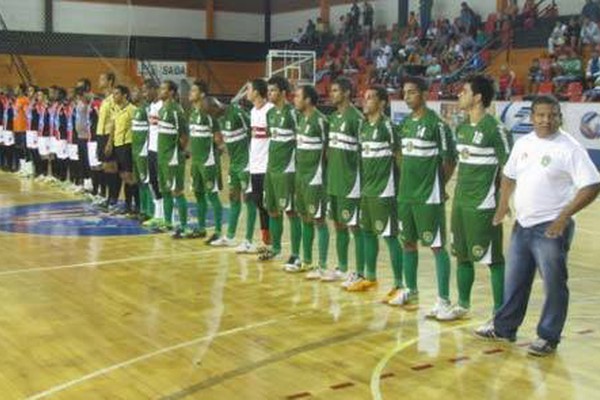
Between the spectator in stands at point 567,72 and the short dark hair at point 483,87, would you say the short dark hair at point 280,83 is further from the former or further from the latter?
the spectator in stands at point 567,72

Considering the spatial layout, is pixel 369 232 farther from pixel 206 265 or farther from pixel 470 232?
pixel 206 265

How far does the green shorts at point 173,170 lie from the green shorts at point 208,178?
0.41m

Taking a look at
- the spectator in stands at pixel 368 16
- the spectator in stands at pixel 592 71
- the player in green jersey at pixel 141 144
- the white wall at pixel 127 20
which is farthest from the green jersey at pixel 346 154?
the white wall at pixel 127 20

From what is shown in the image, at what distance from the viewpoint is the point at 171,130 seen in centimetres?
989

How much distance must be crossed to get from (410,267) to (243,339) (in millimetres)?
1635

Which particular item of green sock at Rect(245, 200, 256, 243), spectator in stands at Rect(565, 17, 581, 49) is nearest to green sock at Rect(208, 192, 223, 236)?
green sock at Rect(245, 200, 256, 243)

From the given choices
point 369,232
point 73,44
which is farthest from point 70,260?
point 73,44

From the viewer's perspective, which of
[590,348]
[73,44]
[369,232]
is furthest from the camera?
[73,44]

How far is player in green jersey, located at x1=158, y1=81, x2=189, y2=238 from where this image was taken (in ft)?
32.4

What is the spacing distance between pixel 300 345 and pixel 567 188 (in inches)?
78.6

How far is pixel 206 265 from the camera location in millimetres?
8445

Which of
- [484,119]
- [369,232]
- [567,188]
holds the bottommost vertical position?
[369,232]

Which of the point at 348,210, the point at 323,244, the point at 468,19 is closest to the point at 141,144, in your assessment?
the point at 323,244

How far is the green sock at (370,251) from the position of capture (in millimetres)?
7270
